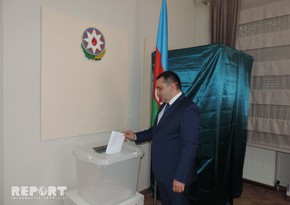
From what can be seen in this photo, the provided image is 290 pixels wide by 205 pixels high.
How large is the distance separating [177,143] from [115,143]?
18.8 inches

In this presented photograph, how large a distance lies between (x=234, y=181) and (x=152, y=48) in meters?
1.77

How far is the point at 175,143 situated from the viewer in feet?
4.83

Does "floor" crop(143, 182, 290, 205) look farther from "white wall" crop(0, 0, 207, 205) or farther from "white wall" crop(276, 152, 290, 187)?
"white wall" crop(0, 0, 207, 205)

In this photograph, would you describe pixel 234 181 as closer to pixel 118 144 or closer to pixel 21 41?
pixel 118 144

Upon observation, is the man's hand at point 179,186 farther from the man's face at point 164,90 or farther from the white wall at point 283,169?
the white wall at point 283,169

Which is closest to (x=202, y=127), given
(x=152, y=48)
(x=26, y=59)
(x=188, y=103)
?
(x=188, y=103)

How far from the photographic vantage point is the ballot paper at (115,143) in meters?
1.58

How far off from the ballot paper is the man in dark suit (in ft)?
0.88

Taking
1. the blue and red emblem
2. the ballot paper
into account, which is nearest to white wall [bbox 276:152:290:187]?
the ballot paper

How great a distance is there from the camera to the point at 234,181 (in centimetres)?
228

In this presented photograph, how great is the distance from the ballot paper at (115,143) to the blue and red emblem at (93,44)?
78cm

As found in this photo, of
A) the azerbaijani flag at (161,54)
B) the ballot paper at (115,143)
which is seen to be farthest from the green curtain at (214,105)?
the ballot paper at (115,143)

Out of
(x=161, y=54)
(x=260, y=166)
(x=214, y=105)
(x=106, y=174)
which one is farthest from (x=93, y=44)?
(x=260, y=166)

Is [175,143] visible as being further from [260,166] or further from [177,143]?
[260,166]
